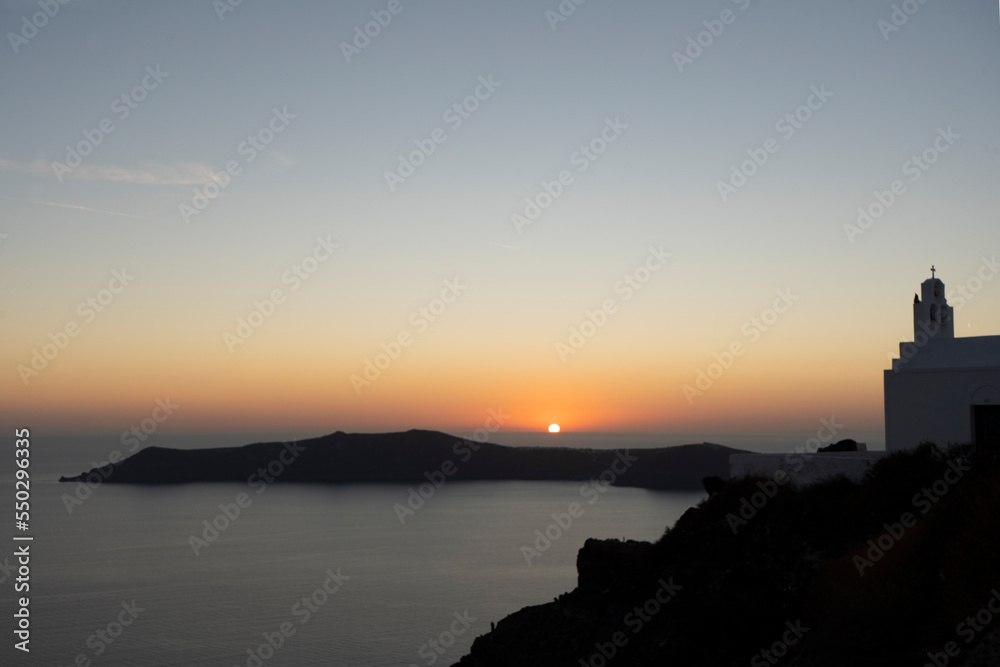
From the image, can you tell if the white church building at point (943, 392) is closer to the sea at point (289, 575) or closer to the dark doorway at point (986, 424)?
the dark doorway at point (986, 424)

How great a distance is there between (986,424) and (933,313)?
4.24m

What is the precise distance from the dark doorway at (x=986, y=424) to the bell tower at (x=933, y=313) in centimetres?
297

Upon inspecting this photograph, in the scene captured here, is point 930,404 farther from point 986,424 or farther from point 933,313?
point 933,313

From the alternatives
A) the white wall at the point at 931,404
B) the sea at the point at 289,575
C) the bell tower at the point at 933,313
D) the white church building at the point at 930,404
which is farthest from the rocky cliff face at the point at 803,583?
the sea at the point at 289,575

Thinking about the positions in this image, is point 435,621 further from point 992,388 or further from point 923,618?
point 923,618

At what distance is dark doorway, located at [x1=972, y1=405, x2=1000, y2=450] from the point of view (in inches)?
804

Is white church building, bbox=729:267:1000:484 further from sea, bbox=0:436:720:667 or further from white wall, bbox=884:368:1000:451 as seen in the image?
sea, bbox=0:436:720:667

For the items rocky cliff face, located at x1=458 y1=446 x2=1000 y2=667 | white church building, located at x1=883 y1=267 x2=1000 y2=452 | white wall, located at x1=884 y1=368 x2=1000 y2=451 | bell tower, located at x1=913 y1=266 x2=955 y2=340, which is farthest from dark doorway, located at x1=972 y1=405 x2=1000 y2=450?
bell tower, located at x1=913 y1=266 x2=955 y2=340

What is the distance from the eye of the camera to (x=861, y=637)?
12969 mm

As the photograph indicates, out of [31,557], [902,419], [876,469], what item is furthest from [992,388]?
[31,557]

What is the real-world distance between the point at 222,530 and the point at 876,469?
108 meters

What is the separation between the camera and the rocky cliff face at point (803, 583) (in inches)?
495

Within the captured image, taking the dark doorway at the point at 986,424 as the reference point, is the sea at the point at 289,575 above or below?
below

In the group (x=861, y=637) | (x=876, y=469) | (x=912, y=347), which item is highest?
(x=912, y=347)
